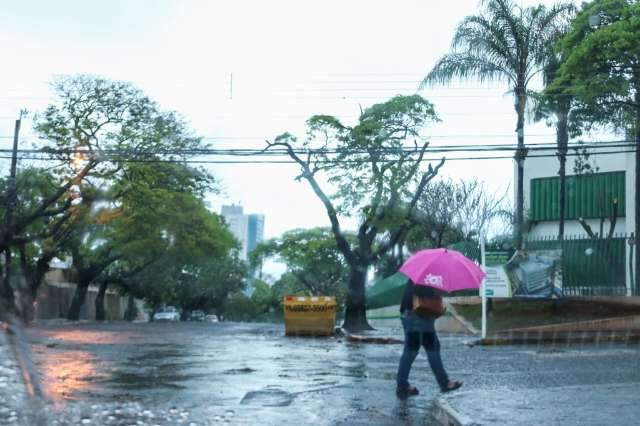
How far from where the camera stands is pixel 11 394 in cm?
971

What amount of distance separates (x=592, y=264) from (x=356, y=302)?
8858 mm

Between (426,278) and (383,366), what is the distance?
4.54m

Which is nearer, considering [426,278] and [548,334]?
[426,278]

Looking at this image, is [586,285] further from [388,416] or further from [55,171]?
[55,171]

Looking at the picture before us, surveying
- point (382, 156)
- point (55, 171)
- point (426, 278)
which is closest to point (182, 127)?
point (55, 171)

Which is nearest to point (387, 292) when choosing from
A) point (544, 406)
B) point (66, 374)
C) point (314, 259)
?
point (66, 374)

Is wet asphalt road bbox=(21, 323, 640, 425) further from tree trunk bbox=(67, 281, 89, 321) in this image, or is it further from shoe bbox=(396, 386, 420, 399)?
tree trunk bbox=(67, 281, 89, 321)

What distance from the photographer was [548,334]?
2084cm

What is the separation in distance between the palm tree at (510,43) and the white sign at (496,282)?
6.86m

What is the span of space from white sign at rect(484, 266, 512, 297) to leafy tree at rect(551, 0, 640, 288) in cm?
387

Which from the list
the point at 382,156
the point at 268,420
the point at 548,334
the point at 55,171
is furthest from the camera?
the point at 55,171

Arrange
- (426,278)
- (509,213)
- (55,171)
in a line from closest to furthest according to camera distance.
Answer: (426,278) < (55,171) < (509,213)

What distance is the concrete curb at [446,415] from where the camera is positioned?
7619 millimetres

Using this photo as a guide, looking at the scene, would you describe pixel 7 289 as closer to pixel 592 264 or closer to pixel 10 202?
pixel 10 202
